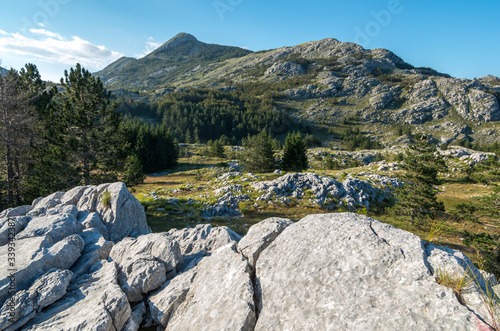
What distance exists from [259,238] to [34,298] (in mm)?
7692

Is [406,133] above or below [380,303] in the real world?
above

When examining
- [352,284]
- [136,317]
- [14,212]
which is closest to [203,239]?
[136,317]

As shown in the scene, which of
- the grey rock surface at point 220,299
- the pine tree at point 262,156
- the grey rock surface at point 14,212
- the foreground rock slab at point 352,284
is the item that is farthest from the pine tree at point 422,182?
the grey rock surface at point 14,212

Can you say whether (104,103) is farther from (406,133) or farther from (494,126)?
(494,126)

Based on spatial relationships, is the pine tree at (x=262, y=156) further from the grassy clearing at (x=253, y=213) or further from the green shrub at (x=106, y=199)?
the green shrub at (x=106, y=199)

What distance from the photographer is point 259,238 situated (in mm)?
8406

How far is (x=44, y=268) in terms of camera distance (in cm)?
839

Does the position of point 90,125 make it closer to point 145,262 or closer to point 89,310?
point 145,262

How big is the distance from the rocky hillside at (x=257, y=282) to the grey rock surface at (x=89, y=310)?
0.11 ft

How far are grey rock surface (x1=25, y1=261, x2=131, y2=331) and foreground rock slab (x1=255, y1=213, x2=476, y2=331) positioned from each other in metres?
4.56

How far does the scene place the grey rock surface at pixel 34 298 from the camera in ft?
20.8

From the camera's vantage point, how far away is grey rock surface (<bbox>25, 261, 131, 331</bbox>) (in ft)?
20.7

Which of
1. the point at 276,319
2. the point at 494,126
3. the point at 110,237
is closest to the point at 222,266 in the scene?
the point at 276,319

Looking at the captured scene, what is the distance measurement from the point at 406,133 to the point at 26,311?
184573 millimetres
